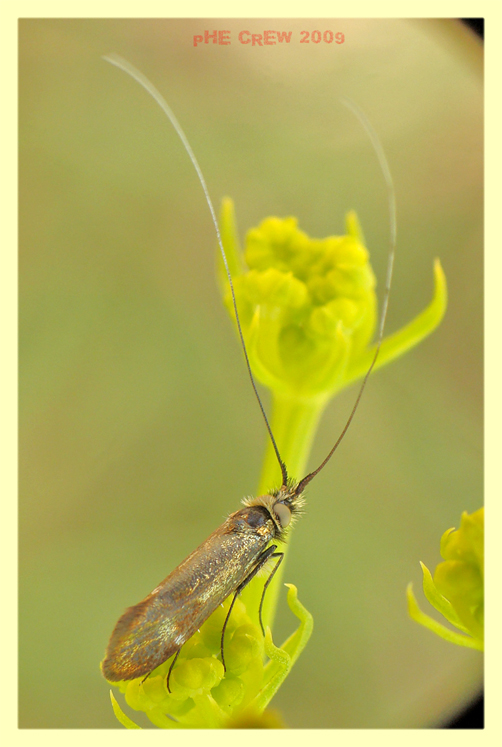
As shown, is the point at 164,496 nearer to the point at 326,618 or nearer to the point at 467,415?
the point at 326,618

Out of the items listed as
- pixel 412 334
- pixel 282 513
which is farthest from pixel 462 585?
pixel 412 334

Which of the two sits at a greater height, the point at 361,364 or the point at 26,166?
the point at 26,166

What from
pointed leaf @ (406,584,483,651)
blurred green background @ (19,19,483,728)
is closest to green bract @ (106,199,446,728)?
pointed leaf @ (406,584,483,651)

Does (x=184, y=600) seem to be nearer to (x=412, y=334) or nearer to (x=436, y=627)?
(x=436, y=627)

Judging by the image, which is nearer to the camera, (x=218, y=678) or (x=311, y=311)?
(x=218, y=678)

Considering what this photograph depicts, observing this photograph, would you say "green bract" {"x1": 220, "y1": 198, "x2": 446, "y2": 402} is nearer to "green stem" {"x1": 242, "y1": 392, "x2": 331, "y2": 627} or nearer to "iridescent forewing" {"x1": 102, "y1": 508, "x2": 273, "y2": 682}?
"green stem" {"x1": 242, "y1": 392, "x2": 331, "y2": 627}
